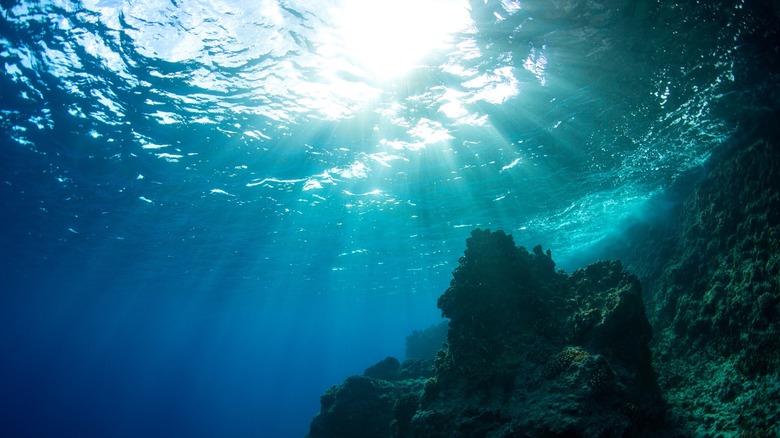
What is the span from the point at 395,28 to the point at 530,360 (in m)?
10.2

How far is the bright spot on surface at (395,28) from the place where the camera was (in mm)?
9718

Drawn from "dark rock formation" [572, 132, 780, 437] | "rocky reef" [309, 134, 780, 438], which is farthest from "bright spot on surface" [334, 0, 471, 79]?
"dark rock formation" [572, 132, 780, 437]

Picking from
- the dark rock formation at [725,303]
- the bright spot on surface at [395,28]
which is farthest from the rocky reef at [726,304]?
the bright spot on surface at [395,28]

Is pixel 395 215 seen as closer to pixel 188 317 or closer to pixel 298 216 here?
pixel 298 216

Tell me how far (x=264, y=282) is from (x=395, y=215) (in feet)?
101

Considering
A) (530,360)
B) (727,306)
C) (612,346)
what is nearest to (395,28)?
(530,360)

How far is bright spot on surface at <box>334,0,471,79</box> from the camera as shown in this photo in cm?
972

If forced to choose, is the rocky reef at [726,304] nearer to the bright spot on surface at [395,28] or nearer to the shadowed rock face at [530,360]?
the shadowed rock face at [530,360]

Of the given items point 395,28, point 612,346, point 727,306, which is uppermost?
point 395,28

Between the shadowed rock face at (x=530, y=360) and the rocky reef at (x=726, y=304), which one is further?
the rocky reef at (x=726, y=304)

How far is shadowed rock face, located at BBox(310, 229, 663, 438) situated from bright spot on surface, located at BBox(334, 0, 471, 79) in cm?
651

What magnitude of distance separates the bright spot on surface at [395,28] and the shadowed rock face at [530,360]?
6.51 metres

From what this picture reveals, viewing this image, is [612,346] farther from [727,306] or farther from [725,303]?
[725,303]

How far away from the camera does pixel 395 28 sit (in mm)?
10367
